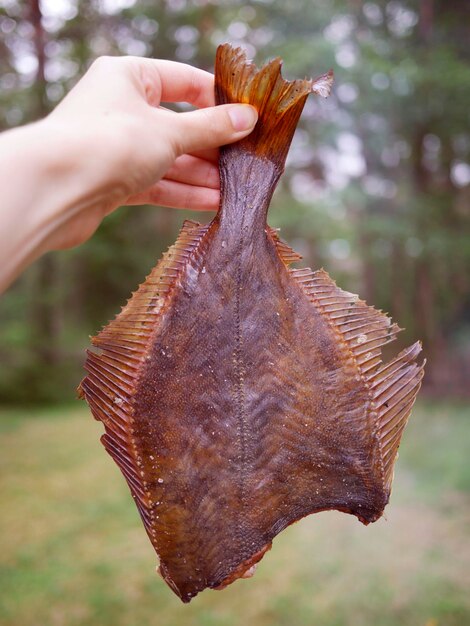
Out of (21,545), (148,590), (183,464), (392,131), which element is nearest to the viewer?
(183,464)

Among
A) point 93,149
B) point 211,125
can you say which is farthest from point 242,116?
point 93,149

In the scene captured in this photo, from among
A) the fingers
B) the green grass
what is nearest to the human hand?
the fingers

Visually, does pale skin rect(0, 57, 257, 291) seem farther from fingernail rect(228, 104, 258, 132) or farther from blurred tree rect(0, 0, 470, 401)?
blurred tree rect(0, 0, 470, 401)

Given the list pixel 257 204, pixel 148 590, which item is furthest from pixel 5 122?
pixel 257 204

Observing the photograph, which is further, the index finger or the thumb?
the index finger

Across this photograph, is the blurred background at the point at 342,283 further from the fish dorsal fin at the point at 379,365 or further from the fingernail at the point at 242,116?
the fingernail at the point at 242,116

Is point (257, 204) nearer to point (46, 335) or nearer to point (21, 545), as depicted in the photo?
point (21, 545)

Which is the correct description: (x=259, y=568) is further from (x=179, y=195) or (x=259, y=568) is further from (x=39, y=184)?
(x=39, y=184)
